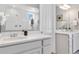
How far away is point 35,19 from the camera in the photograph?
92.7 inches

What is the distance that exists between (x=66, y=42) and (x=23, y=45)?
1.68m

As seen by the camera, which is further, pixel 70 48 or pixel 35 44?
pixel 70 48

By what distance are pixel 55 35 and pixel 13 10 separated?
1.51 metres

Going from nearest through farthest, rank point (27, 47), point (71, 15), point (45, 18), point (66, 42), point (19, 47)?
point (19, 47) < point (27, 47) < point (45, 18) < point (66, 42) < point (71, 15)

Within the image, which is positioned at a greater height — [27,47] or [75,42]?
[27,47]

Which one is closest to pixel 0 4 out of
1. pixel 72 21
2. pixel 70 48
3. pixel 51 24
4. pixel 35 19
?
pixel 35 19

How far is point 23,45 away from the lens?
4.78 ft

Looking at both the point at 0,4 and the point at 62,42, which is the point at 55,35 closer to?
the point at 62,42

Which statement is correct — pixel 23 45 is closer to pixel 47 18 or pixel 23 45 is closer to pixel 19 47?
pixel 19 47

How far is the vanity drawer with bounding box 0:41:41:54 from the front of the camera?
126cm

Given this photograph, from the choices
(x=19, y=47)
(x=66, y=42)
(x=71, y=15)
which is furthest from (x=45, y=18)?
(x=71, y=15)

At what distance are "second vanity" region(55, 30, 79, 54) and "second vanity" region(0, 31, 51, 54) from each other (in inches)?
43.5

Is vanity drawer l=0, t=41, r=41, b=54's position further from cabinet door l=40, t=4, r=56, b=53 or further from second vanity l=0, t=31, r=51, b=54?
cabinet door l=40, t=4, r=56, b=53

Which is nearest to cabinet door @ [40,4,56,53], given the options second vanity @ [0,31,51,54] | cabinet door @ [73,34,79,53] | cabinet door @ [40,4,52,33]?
cabinet door @ [40,4,52,33]
